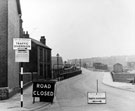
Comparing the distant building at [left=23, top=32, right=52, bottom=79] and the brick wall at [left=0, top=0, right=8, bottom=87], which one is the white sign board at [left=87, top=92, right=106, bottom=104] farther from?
the distant building at [left=23, top=32, right=52, bottom=79]

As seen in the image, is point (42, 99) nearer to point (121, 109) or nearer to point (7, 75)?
point (7, 75)

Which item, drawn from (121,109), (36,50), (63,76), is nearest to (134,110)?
(121,109)

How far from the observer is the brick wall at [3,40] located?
1656cm

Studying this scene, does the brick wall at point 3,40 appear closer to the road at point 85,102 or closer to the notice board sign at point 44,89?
the notice board sign at point 44,89

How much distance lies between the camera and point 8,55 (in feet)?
56.5

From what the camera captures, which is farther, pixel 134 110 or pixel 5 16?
pixel 5 16

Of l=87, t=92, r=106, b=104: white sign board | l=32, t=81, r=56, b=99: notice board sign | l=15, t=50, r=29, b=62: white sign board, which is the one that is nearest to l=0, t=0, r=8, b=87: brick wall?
l=32, t=81, r=56, b=99: notice board sign

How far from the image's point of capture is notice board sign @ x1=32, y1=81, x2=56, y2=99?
570 inches

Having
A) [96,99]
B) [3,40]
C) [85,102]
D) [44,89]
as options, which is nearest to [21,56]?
[44,89]

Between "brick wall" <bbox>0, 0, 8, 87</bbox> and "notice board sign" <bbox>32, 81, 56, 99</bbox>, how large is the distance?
3.31 m

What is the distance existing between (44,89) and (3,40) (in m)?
5.28

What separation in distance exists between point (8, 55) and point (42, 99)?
189 inches

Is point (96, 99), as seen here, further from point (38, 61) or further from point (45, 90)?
point (38, 61)

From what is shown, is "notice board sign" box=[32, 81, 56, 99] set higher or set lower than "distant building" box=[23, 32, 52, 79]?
lower
